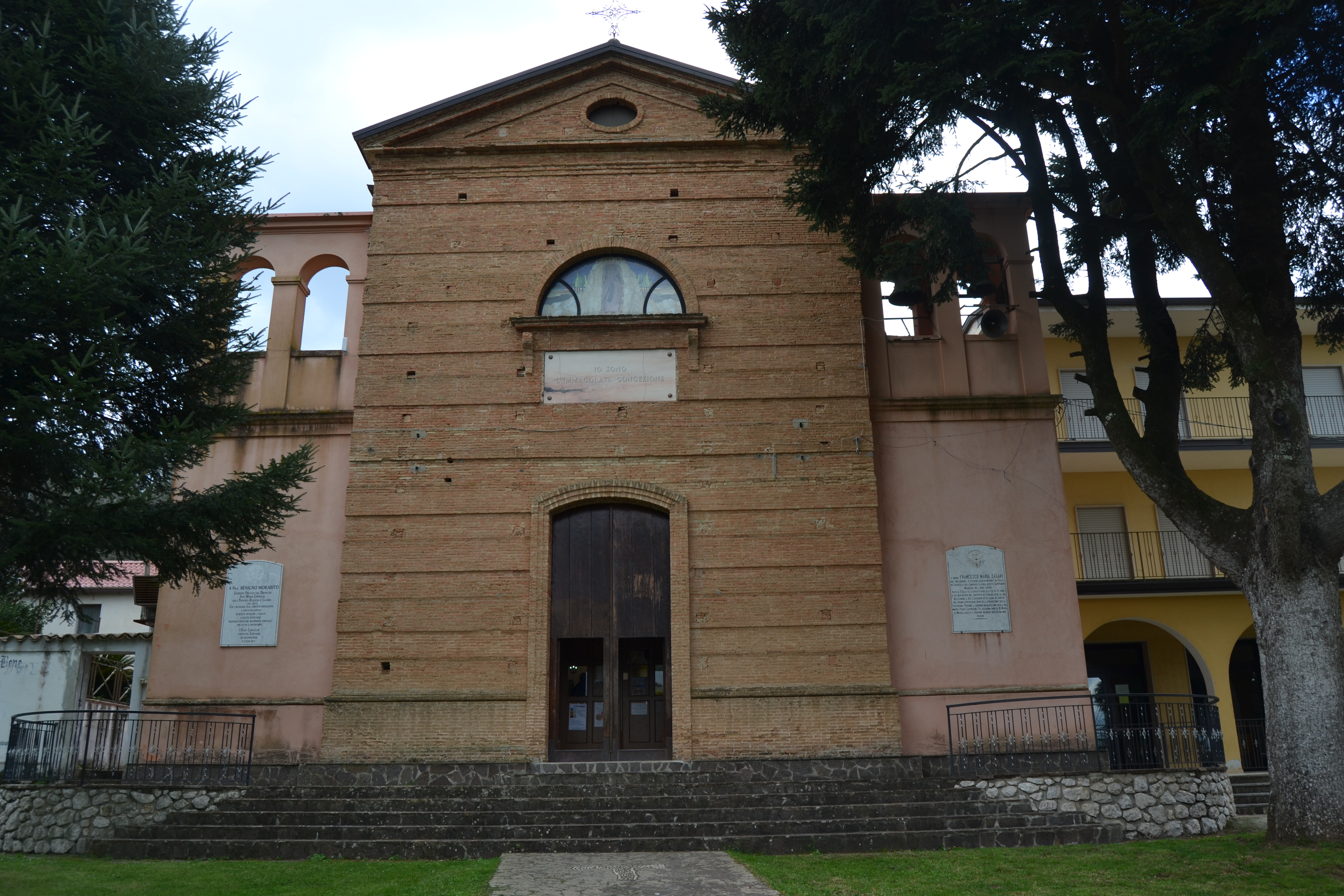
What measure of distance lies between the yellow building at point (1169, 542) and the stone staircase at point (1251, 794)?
1.47 meters

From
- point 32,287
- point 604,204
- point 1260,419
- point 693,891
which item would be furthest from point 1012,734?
point 32,287

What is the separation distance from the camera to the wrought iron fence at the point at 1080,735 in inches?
471

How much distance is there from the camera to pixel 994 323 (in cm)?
1490

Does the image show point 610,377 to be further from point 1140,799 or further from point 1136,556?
point 1136,556

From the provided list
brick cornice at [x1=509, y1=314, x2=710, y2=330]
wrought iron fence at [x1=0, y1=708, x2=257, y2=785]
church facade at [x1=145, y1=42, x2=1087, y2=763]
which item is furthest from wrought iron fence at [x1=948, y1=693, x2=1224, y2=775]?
wrought iron fence at [x1=0, y1=708, x2=257, y2=785]

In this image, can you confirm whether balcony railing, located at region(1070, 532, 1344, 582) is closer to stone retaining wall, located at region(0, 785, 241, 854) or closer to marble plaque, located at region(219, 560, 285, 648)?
marble plaque, located at region(219, 560, 285, 648)

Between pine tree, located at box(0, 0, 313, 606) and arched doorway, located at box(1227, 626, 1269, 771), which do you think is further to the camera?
arched doorway, located at box(1227, 626, 1269, 771)

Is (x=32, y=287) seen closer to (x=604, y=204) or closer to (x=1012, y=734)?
(x=604, y=204)

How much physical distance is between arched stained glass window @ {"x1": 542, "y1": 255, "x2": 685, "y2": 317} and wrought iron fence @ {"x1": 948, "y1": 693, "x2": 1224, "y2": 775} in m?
7.09

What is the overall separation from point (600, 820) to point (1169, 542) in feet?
44.3

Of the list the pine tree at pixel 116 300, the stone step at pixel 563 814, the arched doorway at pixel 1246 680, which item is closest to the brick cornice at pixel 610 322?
the pine tree at pixel 116 300

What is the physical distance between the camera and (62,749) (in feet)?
39.8

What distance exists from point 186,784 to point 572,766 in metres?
4.62

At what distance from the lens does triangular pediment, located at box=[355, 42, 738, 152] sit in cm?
1489
